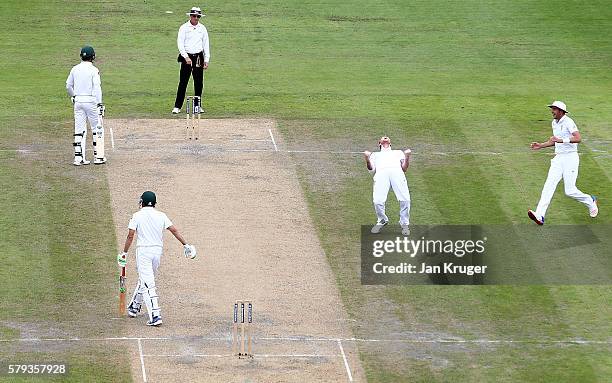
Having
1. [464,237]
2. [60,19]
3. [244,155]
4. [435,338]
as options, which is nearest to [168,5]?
[60,19]

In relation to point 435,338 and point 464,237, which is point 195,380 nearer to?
point 435,338

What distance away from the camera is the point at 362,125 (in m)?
30.9

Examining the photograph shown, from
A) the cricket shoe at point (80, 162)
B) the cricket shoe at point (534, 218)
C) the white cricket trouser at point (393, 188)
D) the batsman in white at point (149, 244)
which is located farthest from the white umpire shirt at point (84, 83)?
the cricket shoe at point (534, 218)

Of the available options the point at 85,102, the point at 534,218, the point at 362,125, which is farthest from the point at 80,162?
the point at 534,218

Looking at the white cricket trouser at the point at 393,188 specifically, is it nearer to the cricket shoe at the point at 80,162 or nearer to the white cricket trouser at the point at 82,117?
the white cricket trouser at the point at 82,117

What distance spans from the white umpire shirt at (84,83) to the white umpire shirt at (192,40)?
3898 mm

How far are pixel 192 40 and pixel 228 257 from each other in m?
9.24

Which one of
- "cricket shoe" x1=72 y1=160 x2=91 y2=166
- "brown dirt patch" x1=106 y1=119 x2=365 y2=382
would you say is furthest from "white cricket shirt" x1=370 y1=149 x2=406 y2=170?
"cricket shoe" x1=72 y1=160 x2=91 y2=166

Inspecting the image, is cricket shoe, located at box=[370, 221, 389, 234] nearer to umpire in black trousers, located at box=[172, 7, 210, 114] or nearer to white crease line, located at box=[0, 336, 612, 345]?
white crease line, located at box=[0, 336, 612, 345]

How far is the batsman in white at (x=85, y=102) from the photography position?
27047 mm

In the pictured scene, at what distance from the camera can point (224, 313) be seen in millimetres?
20734

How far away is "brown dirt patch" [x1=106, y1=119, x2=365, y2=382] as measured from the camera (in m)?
19.2

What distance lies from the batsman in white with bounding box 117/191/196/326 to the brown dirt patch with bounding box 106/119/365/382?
1.52 ft

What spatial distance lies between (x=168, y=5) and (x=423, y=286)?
22.4 metres
